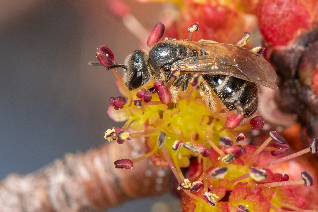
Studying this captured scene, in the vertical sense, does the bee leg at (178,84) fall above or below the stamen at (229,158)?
above

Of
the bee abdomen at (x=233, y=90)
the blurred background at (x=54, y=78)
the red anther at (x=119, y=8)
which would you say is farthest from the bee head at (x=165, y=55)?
the red anther at (x=119, y=8)

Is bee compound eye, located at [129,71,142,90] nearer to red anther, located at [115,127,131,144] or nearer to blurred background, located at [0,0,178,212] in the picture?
red anther, located at [115,127,131,144]

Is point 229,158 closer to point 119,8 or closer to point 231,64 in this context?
point 231,64

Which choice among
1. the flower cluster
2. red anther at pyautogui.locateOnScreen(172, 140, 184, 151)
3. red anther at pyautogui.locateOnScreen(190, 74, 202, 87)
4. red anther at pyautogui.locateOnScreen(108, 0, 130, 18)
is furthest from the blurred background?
red anther at pyautogui.locateOnScreen(190, 74, 202, 87)

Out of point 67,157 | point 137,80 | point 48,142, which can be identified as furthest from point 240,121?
point 48,142

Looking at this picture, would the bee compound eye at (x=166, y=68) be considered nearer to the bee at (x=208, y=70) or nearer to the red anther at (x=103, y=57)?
the bee at (x=208, y=70)
